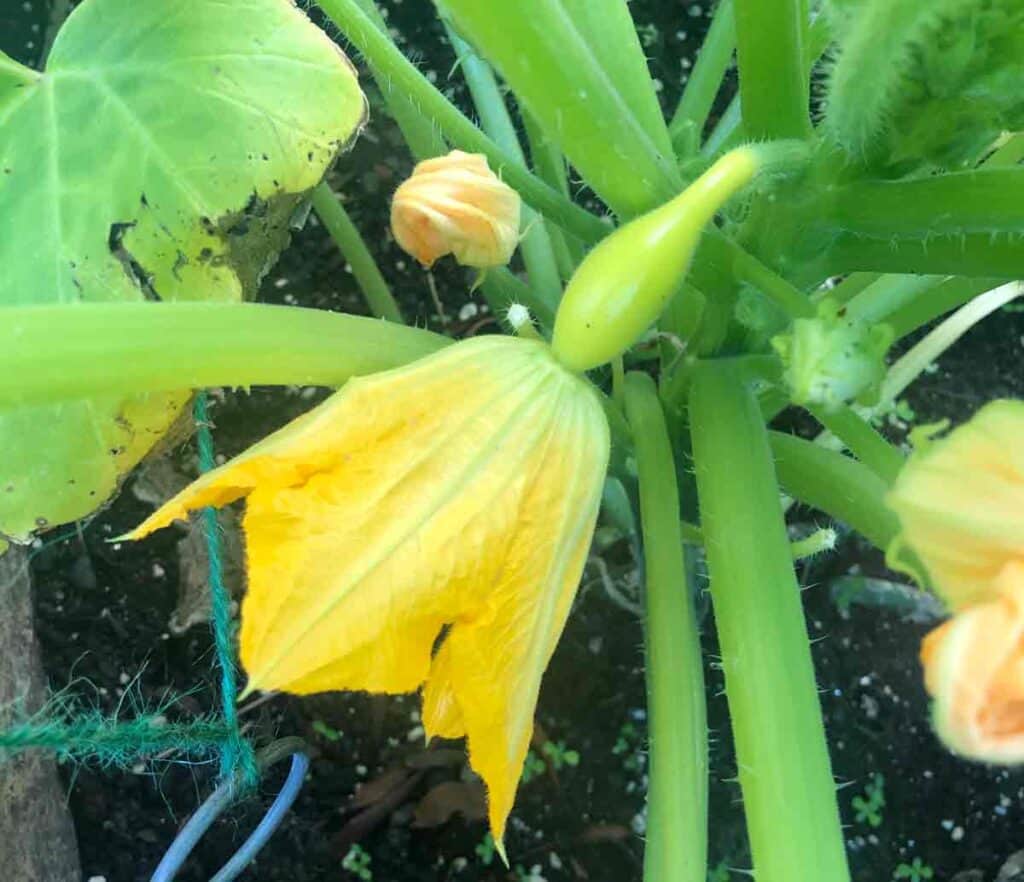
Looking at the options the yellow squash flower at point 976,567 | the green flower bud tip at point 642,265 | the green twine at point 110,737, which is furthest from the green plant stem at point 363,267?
the yellow squash flower at point 976,567

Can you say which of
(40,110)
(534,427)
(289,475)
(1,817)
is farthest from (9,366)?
(1,817)

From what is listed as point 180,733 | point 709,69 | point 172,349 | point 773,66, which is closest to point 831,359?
point 773,66

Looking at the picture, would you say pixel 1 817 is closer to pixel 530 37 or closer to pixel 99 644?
pixel 99 644

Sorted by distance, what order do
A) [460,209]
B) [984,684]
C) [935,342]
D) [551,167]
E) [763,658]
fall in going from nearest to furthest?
[984,684] < [763,658] < [460,209] < [551,167] < [935,342]

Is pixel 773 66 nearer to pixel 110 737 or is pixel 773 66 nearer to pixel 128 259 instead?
pixel 128 259

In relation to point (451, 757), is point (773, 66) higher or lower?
higher

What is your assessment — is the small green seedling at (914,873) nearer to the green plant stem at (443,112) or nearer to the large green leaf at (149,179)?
the green plant stem at (443,112)

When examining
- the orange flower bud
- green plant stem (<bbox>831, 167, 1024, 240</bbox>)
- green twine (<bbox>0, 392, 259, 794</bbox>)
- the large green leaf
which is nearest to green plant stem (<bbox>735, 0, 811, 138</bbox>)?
green plant stem (<bbox>831, 167, 1024, 240</bbox>)

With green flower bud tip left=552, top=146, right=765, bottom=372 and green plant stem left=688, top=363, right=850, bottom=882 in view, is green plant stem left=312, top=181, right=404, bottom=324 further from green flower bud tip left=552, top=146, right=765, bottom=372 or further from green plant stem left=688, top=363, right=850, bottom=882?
green flower bud tip left=552, top=146, right=765, bottom=372
